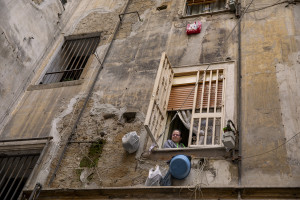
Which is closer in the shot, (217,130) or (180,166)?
(180,166)

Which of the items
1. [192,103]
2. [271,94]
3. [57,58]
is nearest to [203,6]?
[192,103]

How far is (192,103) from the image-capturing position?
6.94 m

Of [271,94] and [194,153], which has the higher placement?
[271,94]

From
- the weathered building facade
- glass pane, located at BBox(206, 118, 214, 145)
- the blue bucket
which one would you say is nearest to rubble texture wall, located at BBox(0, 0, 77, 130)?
the weathered building facade

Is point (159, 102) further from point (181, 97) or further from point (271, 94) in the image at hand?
point (271, 94)

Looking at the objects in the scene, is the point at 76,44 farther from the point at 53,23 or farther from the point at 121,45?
the point at 121,45

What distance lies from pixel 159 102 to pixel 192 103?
2.67 feet

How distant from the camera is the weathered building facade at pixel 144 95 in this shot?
5.67m

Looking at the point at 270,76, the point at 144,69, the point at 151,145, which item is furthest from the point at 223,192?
the point at 144,69

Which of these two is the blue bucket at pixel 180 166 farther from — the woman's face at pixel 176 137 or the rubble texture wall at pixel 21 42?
the rubble texture wall at pixel 21 42

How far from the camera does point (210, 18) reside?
8820 millimetres

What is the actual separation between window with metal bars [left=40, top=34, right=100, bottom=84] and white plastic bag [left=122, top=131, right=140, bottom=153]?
356 cm

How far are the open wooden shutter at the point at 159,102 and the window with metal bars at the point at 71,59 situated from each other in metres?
3.22

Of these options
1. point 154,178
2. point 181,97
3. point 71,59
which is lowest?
point 154,178
